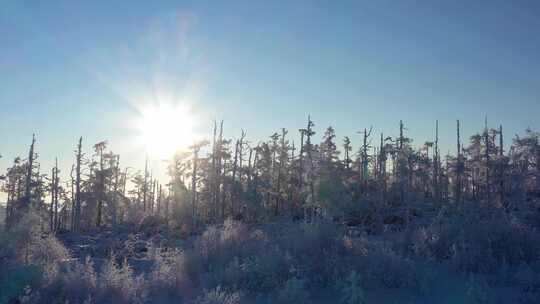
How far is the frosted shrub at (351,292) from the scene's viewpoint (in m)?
8.30

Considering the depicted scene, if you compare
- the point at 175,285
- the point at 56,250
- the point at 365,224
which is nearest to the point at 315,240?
the point at 175,285

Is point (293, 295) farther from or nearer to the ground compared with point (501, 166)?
nearer to the ground

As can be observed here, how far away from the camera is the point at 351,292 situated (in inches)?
345

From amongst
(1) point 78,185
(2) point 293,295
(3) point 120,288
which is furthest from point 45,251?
(1) point 78,185

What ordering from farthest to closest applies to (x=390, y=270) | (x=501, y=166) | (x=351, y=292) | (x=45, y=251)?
(x=501, y=166) → (x=45, y=251) → (x=390, y=270) → (x=351, y=292)

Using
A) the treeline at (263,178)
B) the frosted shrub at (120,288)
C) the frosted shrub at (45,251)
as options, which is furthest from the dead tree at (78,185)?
the frosted shrub at (120,288)

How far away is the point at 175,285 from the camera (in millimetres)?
10305

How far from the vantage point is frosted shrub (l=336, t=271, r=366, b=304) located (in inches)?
327

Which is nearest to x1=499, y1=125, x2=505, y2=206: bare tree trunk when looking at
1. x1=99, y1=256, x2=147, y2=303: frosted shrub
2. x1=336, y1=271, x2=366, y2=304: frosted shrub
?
x1=336, y1=271, x2=366, y2=304: frosted shrub

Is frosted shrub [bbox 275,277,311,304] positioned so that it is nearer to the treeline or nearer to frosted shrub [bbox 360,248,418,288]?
frosted shrub [bbox 360,248,418,288]

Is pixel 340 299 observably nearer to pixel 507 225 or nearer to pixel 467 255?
pixel 467 255

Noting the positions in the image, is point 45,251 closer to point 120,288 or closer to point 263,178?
point 120,288

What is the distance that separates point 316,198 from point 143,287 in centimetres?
1947

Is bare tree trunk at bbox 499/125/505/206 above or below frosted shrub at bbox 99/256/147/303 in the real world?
above
